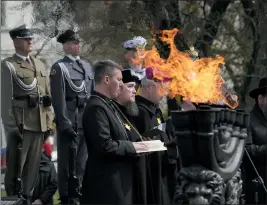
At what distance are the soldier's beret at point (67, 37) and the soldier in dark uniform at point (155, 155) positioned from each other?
1971 mm

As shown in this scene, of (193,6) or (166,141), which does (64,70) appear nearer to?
(166,141)

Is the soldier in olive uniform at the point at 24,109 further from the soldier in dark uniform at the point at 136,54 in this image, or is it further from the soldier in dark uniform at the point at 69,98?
the soldier in dark uniform at the point at 136,54

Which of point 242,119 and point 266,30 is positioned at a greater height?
point 266,30

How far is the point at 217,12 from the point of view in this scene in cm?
1457

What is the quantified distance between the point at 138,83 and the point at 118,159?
5.31 ft

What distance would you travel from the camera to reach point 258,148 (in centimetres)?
1005

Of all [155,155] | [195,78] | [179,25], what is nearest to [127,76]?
[155,155]

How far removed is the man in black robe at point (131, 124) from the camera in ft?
27.5

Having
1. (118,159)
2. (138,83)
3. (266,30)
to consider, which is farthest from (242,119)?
(266,30)

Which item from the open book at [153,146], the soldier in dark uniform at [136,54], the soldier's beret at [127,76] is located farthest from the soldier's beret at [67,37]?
the open book at [153,146]

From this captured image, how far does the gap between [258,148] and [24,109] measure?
108 inches

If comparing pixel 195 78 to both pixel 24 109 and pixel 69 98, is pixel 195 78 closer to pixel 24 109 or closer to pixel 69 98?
pixel 69 98

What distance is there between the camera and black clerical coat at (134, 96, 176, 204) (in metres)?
8.91

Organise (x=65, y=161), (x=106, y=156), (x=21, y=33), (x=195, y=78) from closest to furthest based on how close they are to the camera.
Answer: (x=195, y=78) < (x=106, y=156) < (x=65, y=161) < (x=21, y=33)
